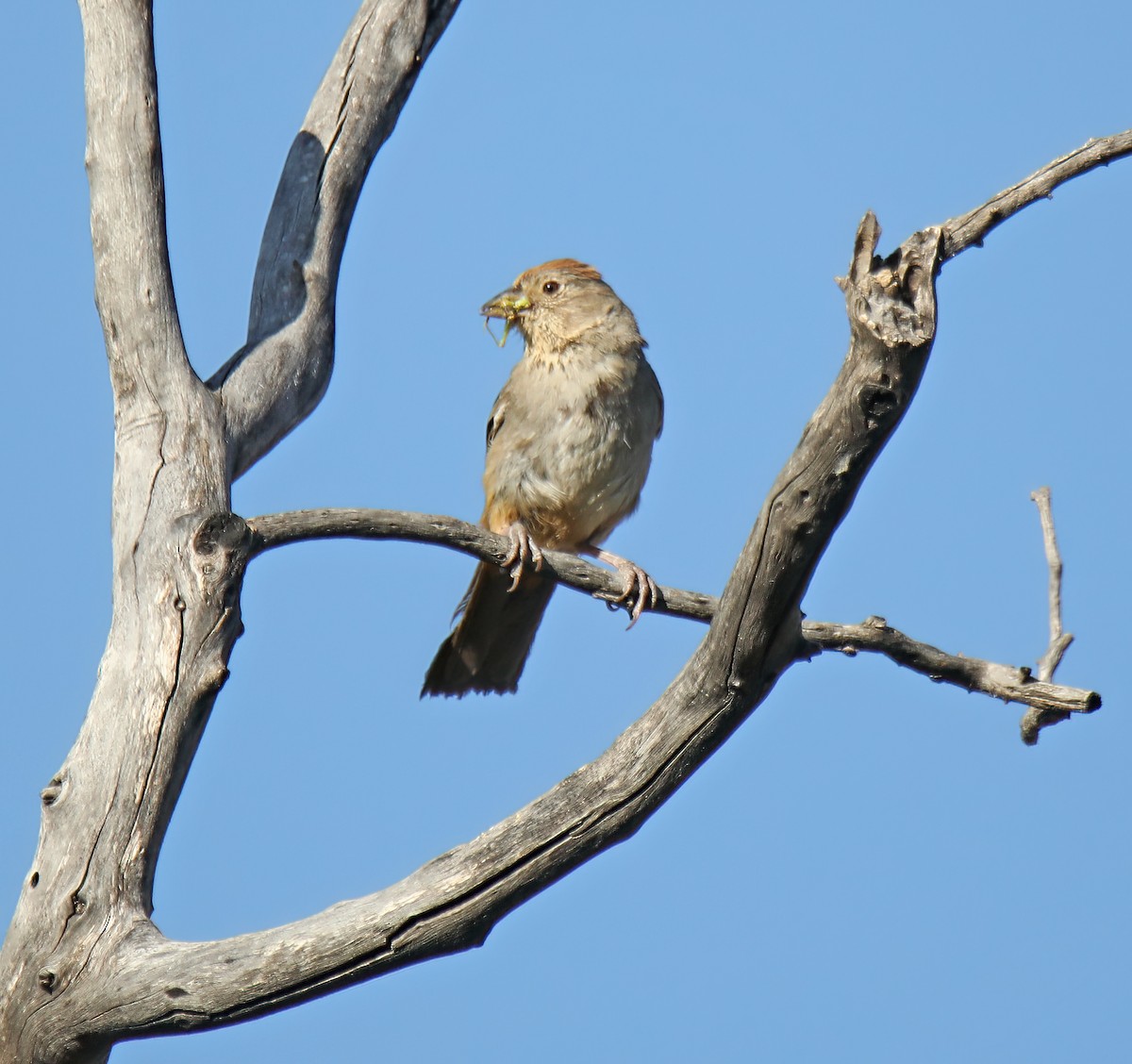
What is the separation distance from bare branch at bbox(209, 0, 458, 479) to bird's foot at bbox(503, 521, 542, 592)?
39.2 inches

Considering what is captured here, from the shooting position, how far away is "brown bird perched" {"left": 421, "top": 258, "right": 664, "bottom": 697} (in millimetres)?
6281

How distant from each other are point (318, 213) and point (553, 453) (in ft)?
4.81

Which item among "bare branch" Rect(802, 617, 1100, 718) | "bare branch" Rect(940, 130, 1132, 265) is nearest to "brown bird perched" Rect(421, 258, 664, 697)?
"bare branch" Rect(802, 617, 1100, 718)

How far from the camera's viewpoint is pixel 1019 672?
436 centimetres

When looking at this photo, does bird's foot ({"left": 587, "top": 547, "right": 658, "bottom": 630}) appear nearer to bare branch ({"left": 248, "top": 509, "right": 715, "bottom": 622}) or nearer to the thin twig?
bare branch ({"left": 248, "top": 509, "right": 715, "bottom": 622})

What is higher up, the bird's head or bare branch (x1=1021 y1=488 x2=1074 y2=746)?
the bird's head

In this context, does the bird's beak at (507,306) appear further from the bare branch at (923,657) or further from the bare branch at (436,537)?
the bare branch at (923,657)

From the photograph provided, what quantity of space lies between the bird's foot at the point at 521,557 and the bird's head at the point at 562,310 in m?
1.28

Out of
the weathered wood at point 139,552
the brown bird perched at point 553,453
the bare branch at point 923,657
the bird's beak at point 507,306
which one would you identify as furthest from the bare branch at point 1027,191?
the bird's beak at point 507,306

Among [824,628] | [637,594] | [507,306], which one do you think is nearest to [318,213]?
[507,306]

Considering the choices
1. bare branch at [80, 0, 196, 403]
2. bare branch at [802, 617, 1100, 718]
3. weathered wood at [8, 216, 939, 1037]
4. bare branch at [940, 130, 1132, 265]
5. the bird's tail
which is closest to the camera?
bare branch at [940, 130, 1132, 265]

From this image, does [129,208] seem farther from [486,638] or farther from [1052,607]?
[1052,607]

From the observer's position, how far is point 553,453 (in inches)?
250

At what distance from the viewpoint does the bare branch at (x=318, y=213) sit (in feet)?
17.7
